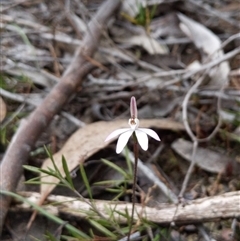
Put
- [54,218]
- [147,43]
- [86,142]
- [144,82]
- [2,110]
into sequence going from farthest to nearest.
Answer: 1. [147,43]
2. [144,82]
3. [2,110]
4. [86,142]
5. [54,218]

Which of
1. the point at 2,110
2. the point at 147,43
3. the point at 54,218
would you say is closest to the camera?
the point at 54,218

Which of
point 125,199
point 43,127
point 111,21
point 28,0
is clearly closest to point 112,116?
point 43,127

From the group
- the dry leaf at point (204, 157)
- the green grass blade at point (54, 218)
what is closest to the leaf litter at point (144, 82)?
the dry leaf at point (204, 157)

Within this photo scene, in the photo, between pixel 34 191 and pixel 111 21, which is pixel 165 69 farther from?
pixel 34 191

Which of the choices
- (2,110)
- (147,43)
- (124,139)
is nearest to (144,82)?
(147,43)

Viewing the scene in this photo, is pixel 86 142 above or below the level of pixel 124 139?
below

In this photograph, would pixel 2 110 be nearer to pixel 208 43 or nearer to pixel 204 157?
pixel 204 157
